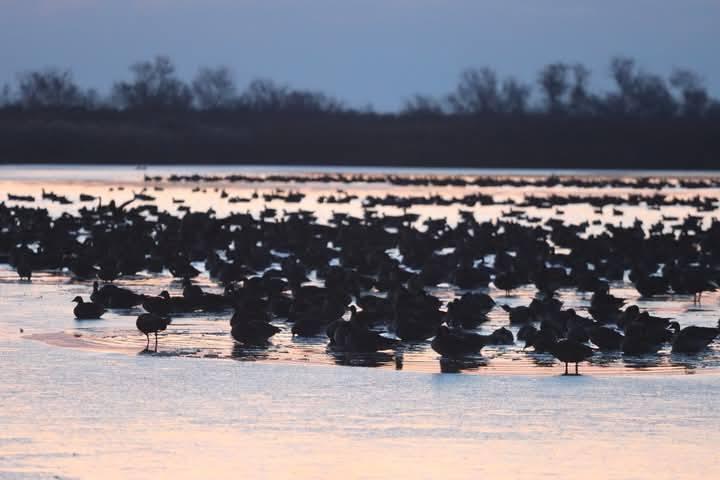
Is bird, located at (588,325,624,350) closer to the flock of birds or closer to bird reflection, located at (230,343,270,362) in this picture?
the flock of birds

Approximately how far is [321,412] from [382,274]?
33.7 feet

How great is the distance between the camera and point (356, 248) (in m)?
25.8

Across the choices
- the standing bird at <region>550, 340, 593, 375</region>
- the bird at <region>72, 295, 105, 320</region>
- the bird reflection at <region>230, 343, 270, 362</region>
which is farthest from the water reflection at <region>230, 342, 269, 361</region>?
the standing bird at <region>550, 340, 593, 375</region>

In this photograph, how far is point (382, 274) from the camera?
21.7m

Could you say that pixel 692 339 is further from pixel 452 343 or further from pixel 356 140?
pixel 356 140

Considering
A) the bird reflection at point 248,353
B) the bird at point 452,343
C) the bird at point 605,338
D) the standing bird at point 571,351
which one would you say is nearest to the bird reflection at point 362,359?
the bird at point 452,343

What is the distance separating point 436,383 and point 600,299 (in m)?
5.35

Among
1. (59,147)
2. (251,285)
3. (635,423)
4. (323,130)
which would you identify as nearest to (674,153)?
(323,130)

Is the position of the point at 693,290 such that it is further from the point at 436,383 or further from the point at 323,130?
the point at 323,130

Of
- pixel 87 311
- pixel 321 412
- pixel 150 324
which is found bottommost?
pixel 321 412

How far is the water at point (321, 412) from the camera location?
9.70 meters

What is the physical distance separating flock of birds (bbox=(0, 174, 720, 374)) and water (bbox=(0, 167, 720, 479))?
351 millimetres

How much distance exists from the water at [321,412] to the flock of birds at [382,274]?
351 mm

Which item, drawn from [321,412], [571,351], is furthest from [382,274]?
[321,412]
